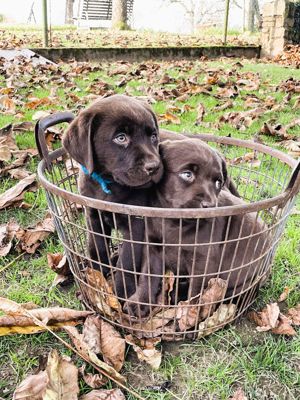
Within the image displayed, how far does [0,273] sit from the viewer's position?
2189 millimetres

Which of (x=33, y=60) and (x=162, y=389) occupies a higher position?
(x=33, y=60)

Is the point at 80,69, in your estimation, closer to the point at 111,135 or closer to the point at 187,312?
the point at 111,135

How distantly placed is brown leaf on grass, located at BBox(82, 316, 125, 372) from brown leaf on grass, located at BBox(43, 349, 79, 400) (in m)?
0.15

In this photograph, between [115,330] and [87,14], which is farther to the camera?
[87,14]

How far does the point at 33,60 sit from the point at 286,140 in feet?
15.8

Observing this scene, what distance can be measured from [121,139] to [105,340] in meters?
0.80

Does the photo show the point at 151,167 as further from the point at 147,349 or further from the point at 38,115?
the point at 38,115

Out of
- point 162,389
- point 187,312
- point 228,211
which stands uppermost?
point 228,211

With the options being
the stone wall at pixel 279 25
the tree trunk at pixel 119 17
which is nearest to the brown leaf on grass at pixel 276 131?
the stone wall at pixel 279 25

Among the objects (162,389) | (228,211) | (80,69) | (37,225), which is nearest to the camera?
(228,211)

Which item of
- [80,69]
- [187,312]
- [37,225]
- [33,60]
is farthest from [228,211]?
[33,60]

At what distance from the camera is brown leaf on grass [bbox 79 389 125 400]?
150 centimetres

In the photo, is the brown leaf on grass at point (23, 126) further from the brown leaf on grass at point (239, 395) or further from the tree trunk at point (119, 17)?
the tree trunk at point (119, 17)

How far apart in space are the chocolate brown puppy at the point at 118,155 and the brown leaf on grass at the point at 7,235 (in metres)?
0.58
